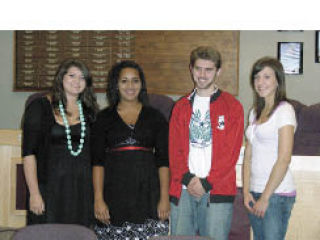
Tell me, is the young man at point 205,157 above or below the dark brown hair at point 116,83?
below

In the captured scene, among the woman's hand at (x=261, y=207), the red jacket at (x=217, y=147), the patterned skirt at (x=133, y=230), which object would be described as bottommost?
the patterned skirt at (x=133, y=230)

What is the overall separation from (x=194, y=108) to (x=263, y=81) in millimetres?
378

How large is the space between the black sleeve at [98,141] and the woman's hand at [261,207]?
816 millimetres

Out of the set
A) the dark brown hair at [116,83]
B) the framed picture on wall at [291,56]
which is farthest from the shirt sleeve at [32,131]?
the framed picture on wall at [291,56]

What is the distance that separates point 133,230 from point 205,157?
53 centimetres

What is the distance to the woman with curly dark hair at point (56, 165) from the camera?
6.97ft

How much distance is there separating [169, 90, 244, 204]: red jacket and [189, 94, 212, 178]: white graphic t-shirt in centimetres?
2

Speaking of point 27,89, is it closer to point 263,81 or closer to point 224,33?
point 224,33

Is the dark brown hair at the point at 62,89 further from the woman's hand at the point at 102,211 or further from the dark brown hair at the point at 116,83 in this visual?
the woman's hand at the point at 102,211

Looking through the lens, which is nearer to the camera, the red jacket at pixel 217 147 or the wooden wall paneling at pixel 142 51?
the red jacket at pixel 217 147

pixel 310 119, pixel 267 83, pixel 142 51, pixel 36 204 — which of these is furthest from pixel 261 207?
pixel 142 51

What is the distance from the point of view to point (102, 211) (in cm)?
210
